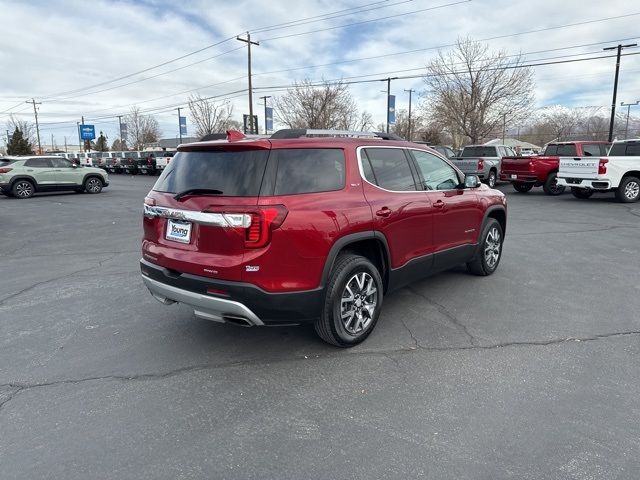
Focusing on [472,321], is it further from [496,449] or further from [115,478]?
[115,478]

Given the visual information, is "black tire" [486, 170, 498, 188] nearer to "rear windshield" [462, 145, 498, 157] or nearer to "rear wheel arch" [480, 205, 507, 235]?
"rear windshield" [462, 145, 498, 157]

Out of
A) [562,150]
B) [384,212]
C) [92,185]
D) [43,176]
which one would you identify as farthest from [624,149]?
[43,176]

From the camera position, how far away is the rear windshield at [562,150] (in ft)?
48.7

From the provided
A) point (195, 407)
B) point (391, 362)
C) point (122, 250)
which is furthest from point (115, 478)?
point (122, 250)

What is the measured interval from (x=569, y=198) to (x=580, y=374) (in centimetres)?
1419

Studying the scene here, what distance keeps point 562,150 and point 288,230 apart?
15192 mm

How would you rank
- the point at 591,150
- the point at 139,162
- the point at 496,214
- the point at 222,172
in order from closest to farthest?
the point at 222,172 → the point at 496,214 → the point at 591,150 → the point at 139,162

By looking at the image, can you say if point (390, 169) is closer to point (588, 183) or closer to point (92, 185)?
point (588, 183)

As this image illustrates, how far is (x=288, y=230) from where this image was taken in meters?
3.25

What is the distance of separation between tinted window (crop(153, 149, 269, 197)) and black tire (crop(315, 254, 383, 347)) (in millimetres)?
993

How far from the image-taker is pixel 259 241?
3205 millimetres

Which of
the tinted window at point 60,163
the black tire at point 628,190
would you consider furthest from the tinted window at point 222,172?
the tinted window at point 60,163

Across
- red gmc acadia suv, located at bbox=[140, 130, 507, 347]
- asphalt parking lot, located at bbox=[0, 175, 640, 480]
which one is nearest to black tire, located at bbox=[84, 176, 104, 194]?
asphalt parking lot, located at bbox=[0, 175, 640, 480]

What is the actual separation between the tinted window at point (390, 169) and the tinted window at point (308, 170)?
1.23 ft
